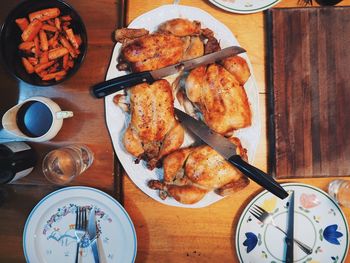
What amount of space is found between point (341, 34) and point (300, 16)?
0.16m

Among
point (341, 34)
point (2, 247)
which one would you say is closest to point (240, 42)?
point (341, 34)

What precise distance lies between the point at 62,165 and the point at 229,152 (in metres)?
0.57

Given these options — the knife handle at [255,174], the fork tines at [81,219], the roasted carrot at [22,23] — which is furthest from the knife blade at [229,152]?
the roasted carrot at [22,23]

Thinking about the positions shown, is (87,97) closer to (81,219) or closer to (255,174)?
(81,219)

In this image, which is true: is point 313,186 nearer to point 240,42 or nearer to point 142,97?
point 240,42

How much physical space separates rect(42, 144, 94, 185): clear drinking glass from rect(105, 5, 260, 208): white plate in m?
0.14

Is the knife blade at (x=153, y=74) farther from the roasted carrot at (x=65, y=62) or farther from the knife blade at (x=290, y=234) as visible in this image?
the knife blade at (x=290, y=234)

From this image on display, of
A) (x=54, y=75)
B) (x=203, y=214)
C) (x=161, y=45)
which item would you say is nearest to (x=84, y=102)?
(x=54, y=75)

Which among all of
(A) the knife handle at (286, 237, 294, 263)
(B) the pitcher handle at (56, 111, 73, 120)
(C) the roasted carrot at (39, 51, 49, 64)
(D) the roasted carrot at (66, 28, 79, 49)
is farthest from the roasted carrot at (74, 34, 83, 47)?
(A) the knife handle at (286, 237, 294, 263)

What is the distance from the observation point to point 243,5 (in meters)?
1.18

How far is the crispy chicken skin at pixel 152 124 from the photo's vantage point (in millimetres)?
1072

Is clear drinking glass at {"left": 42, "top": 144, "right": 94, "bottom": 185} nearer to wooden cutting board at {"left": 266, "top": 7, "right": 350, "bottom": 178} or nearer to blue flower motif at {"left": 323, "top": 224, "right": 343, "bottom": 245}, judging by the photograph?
wooden cutting board at {"left": 266, "top": 7, "right": 350, "bottom": 178}

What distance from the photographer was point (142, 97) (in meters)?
1.07

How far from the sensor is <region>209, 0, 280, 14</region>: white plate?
3.87ft
